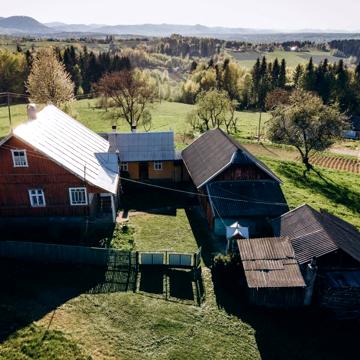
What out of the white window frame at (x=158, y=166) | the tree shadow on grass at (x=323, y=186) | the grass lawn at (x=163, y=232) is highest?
the white window frame at (x=158, y=166)

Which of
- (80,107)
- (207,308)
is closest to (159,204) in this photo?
(207,308)

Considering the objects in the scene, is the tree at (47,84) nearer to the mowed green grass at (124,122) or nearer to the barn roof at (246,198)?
the mowed green grass at (124,122)

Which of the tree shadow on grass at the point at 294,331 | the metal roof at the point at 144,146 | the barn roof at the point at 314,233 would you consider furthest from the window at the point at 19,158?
the barn roof at the point at 314,233

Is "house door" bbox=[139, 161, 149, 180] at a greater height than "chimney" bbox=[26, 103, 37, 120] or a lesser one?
lesser

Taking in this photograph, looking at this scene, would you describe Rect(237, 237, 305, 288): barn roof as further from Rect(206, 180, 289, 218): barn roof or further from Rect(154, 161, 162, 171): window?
Rect(154, 161, 162, 171): window

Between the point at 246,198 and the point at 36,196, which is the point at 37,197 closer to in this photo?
the point at 36,196

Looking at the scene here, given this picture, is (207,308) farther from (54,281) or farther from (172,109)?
(172,109)

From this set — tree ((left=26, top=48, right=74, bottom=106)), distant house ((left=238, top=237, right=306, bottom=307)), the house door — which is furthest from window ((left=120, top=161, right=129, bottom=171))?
tree ((left=26, top=48, right=74, bottom=106))
